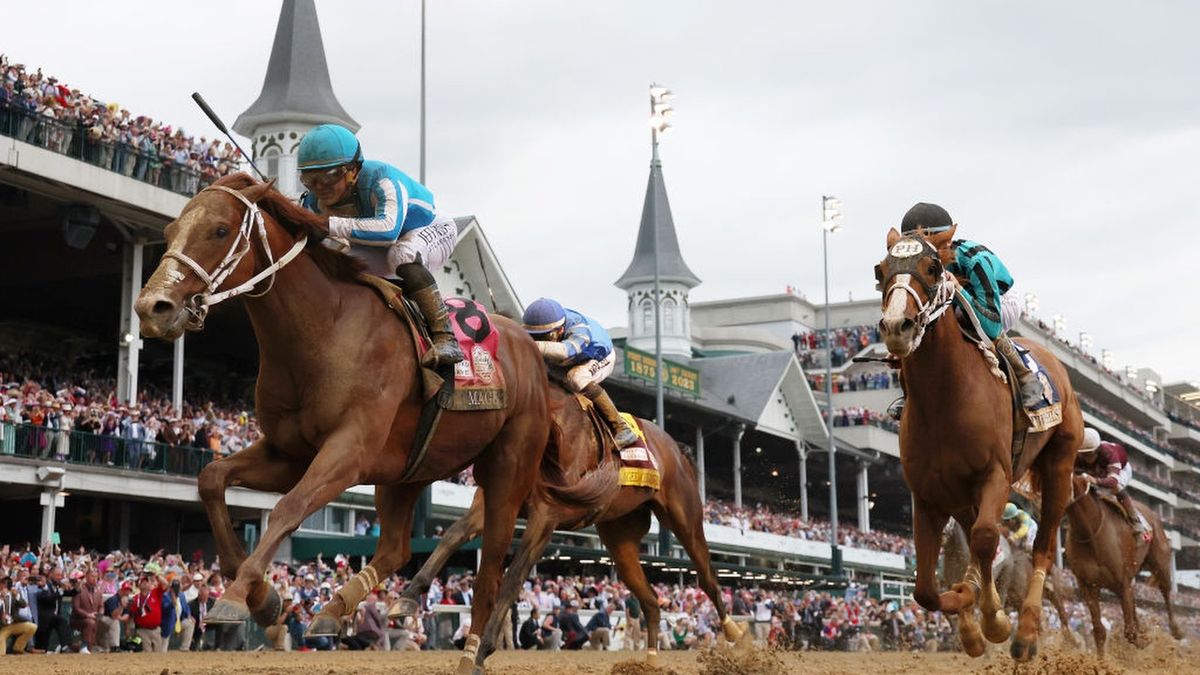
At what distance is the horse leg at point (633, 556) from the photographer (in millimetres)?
13219

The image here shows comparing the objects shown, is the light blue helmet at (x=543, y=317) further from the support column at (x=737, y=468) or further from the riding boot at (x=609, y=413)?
the support column at (x=737, y=468)

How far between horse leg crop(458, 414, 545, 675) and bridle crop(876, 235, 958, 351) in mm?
2313

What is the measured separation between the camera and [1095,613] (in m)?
14.7

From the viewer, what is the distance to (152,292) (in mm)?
6676

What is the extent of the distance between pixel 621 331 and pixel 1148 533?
219 ft

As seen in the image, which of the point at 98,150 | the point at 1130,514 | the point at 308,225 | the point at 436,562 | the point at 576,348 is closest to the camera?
the point at 308,225

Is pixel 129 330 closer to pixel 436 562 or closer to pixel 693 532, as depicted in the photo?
pixel 693 532

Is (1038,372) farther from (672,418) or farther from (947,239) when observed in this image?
(672,418)

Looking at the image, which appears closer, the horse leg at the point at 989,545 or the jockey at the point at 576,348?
the horse leg at the point at 989,545

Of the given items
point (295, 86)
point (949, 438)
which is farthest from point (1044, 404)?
point (295, 86)

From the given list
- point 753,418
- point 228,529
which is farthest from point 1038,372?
point 753,418

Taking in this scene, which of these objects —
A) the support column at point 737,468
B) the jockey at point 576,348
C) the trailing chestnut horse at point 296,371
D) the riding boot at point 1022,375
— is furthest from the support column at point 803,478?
the trailing chestnut horse at point 296,371

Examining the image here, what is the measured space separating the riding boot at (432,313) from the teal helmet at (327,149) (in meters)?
0.70

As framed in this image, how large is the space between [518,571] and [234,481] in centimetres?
240
